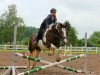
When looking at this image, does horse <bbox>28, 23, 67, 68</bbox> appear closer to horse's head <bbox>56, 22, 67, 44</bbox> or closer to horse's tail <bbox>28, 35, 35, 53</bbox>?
horse's head <bbox>56, 22, 67, 44</bbox>

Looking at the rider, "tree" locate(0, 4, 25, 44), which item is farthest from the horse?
"tree" locate(0, 4, 25, 44)

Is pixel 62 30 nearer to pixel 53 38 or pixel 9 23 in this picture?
pixel 53 38

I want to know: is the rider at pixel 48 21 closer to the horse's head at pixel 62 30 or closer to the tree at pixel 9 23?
the horse's head at pixel 62 30

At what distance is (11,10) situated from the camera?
72562 mm

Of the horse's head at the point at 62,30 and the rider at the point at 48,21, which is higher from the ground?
the rider at the point at 48,21

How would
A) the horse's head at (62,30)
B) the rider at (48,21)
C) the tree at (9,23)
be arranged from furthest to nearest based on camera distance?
the tree at (9,23) → the rider at (48,21) → the horse's head at (62,30)

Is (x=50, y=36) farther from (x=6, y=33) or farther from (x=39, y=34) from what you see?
(x=6, y=33)

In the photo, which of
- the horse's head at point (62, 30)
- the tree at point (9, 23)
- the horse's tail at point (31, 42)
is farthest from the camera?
the tree at point (9, 23)

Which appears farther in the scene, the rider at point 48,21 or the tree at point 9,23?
the tree at point 9,23

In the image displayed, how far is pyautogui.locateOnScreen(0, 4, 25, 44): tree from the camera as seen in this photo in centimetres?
6583

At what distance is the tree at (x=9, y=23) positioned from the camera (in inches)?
2592

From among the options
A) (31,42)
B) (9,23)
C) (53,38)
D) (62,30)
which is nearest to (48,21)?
(53,38)

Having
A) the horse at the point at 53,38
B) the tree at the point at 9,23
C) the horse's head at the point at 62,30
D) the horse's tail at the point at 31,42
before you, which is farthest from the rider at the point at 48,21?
the tree at the point at 9,23

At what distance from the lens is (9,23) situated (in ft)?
226
